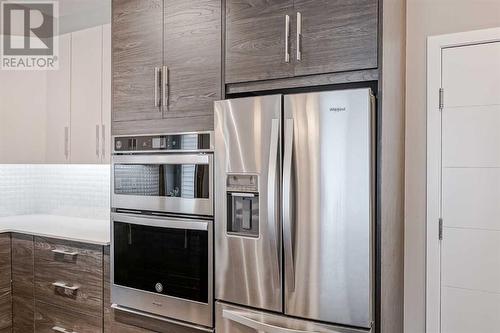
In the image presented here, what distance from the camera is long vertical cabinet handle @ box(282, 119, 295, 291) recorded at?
176 cm

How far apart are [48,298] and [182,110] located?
168 cm

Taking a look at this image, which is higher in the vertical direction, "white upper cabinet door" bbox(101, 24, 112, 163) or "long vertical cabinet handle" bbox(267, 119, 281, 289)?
"white upper cabinet door" bbox(101, 24, 112, 163)

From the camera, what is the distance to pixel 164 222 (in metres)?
2.18

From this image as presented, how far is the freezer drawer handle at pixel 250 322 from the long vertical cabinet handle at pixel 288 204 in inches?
6.8

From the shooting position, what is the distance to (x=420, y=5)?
223 centimetres

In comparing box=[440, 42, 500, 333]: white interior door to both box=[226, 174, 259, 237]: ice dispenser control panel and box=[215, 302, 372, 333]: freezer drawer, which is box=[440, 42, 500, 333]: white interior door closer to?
box=[215, 302, 372, 333]: freezer drawer

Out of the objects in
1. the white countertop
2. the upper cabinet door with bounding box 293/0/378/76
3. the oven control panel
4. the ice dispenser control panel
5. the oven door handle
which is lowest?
the white countertop

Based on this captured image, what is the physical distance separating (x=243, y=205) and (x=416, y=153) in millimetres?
998

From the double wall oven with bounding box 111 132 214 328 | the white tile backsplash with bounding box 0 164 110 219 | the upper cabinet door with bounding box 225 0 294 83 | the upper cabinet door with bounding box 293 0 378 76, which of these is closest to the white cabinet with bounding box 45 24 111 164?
the white tile backsplash with bounding box 0 164 110 219

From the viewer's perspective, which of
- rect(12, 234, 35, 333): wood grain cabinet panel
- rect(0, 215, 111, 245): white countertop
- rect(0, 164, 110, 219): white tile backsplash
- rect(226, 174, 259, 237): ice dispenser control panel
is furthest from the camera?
rect(0, 164, 110, 219): white tile backsplash

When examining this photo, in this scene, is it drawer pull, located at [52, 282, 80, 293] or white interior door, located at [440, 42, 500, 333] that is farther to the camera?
drawer pull, located at [52, 282, 80, 293]

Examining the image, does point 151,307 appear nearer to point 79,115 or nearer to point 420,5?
point 79,115

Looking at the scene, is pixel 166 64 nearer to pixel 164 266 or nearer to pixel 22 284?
pixel 164 266

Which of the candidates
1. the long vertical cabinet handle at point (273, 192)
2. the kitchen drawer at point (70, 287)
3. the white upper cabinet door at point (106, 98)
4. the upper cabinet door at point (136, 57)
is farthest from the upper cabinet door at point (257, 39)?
the kitchen drawer at point (70, 287)
